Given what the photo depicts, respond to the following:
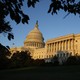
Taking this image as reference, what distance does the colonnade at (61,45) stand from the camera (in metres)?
139

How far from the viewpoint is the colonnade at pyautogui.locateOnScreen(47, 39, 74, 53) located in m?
139

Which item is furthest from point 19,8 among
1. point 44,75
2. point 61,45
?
point 61,45

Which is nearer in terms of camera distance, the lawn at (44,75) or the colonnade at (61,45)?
the lawn at (44,75)

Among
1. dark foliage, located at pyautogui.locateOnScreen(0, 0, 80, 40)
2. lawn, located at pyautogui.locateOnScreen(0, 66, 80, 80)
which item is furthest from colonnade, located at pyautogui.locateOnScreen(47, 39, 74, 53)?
dark foliage, located at pyautogui.locateOnScreen(0, 0, 80, 40)

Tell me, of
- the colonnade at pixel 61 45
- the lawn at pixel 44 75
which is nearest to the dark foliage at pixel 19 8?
the lawn at pixel 44 75

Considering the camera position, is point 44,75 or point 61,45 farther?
point 61,45

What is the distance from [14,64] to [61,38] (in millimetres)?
65843

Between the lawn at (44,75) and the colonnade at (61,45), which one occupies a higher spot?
the colonnade at (61,45)

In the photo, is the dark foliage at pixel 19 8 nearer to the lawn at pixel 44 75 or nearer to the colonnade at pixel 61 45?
the lawn at pixel 44 75

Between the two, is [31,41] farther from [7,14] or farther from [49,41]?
[7,14]

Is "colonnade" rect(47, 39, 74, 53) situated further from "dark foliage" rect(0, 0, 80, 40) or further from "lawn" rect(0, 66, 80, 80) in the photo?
"dark foliage" rect(0, 0, 80, 40)

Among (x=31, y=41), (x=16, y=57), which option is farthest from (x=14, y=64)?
(x=31, y=41)

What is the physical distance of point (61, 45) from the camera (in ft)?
479

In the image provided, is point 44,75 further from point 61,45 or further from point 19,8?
point 61,45
